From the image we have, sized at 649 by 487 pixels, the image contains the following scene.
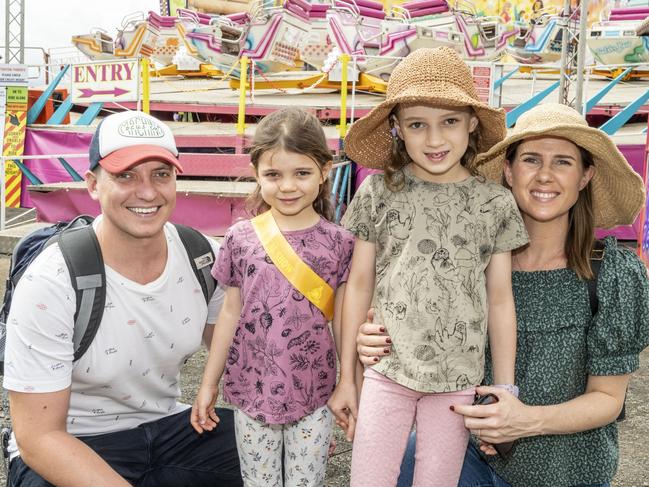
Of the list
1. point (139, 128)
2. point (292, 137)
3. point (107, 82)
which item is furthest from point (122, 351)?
point (107, 82)

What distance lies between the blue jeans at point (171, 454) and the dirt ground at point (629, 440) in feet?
2.28

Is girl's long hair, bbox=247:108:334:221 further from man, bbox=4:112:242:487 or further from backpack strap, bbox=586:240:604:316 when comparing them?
Answer: backpack strap, bbox=586:240:604:316

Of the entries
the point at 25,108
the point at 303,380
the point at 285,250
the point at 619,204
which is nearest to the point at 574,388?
the point at 619,204

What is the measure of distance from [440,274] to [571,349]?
18.3 inches

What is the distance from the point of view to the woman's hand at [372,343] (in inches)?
82.2

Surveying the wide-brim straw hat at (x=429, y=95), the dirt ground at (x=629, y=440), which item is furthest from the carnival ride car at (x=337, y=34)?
the wide-brim straw hat at (x=429, y=95)

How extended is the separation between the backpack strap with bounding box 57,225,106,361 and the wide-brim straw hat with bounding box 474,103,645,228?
1.30 meters

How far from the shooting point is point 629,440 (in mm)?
3352

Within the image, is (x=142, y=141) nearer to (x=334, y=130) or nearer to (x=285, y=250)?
(x=285, y=250)

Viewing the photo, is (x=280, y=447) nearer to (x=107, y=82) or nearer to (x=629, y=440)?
(x=629, y=440)

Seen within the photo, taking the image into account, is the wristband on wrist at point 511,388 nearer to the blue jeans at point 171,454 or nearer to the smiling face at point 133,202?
the blue jeans at point 171,454

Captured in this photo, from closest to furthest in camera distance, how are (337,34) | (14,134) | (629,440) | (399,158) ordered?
(399,158) < (629,440) < (14,134) < (337,34)

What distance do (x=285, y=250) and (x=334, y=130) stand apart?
8.00m

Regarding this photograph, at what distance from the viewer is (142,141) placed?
2.16 m
